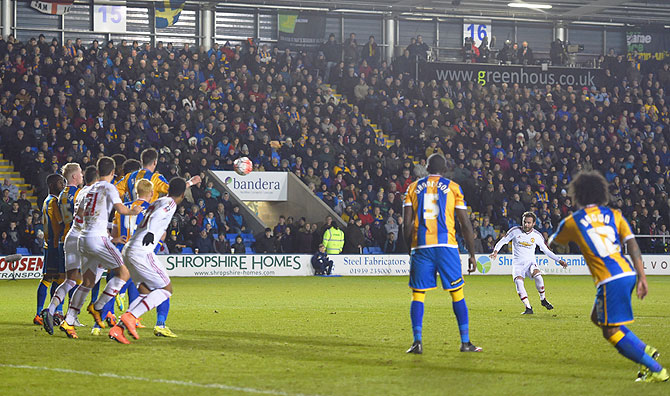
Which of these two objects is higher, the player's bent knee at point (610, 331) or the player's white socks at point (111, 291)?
the player's bent knee at point (610, 331)

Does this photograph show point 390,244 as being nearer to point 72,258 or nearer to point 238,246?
point 238,246

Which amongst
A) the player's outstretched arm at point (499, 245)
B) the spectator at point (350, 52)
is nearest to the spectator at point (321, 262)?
the spectator at point (350, 52)

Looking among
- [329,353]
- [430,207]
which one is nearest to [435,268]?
[430,207]

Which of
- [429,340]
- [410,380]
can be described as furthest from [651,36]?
[410,380]

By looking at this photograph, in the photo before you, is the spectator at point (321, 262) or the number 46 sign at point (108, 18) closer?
the spectator at point (321, 262)

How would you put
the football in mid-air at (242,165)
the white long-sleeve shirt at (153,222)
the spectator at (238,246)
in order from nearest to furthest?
the white long-sleeve shirt at (153,222) < the football in mid-air at (242,165) < the spectator at (238,246)

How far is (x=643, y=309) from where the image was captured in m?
16.6

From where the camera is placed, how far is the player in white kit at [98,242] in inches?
446

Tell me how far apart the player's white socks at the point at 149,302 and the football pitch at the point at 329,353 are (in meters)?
0.39

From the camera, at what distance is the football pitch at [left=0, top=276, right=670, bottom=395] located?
7.88m

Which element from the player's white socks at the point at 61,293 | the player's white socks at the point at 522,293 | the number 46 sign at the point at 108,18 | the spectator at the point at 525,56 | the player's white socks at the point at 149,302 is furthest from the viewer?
the spectator at the point at 525,56

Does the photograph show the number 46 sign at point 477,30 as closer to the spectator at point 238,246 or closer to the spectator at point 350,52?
the spectator at point 350,52

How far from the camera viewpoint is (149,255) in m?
11.0

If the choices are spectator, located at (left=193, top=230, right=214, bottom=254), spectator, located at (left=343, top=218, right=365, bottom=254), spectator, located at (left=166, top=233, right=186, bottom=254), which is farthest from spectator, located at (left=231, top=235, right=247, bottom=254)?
spectator, located at (left=343, top=218, right=365, bottom=254)
